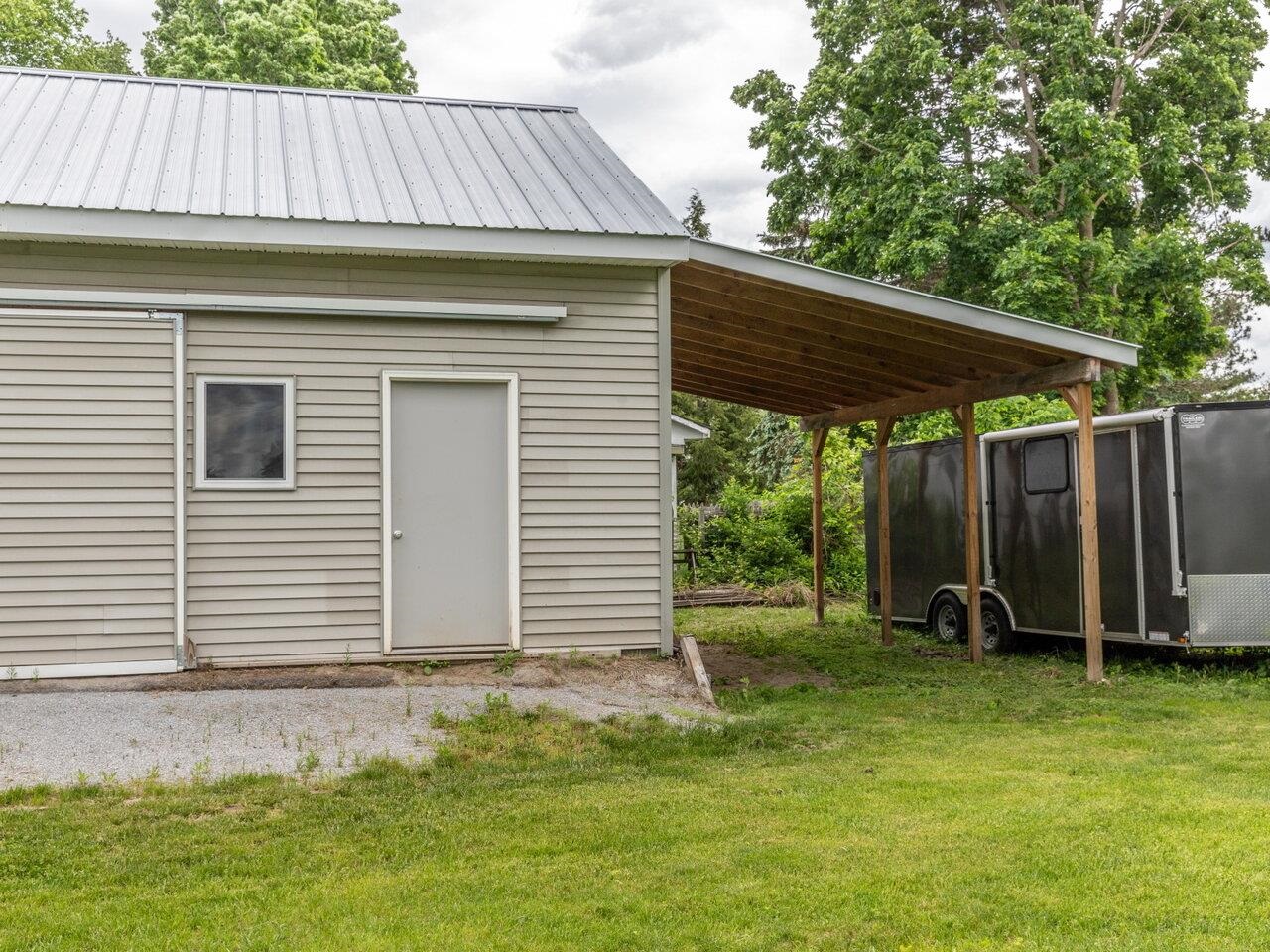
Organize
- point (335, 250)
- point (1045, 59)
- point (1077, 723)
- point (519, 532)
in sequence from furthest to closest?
point (1045, 59) < point (519, 532) < point (335, 250) < point (1077, 723)

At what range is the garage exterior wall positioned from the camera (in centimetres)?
764

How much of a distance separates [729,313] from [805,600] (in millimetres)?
8294

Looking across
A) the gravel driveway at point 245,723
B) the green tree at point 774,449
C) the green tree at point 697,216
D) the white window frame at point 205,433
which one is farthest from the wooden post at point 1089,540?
the green tree at point 697,216

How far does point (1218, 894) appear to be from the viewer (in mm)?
3729

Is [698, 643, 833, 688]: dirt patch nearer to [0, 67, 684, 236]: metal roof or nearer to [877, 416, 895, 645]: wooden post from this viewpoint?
[877, 416, 895, 645]: wooden post

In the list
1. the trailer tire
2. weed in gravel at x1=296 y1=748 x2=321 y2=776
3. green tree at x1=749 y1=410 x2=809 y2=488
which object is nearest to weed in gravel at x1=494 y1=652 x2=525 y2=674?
weed in gravel at x1=296 y1=748 x2=321 y2=776

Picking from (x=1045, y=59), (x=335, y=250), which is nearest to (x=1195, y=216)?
(x=1045, y=59)

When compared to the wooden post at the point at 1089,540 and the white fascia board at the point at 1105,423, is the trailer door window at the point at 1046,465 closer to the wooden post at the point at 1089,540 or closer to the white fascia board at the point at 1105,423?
the white fascia board at the point at 1105,423

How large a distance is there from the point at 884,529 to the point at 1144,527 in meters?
3.51

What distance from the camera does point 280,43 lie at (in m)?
24.0

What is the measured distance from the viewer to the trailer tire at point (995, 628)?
11016 mm

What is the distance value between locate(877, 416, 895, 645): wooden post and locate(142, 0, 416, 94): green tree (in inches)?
670

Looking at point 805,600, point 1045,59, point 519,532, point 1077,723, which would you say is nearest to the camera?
point 1077,723

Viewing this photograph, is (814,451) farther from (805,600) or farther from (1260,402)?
(1260,402)
